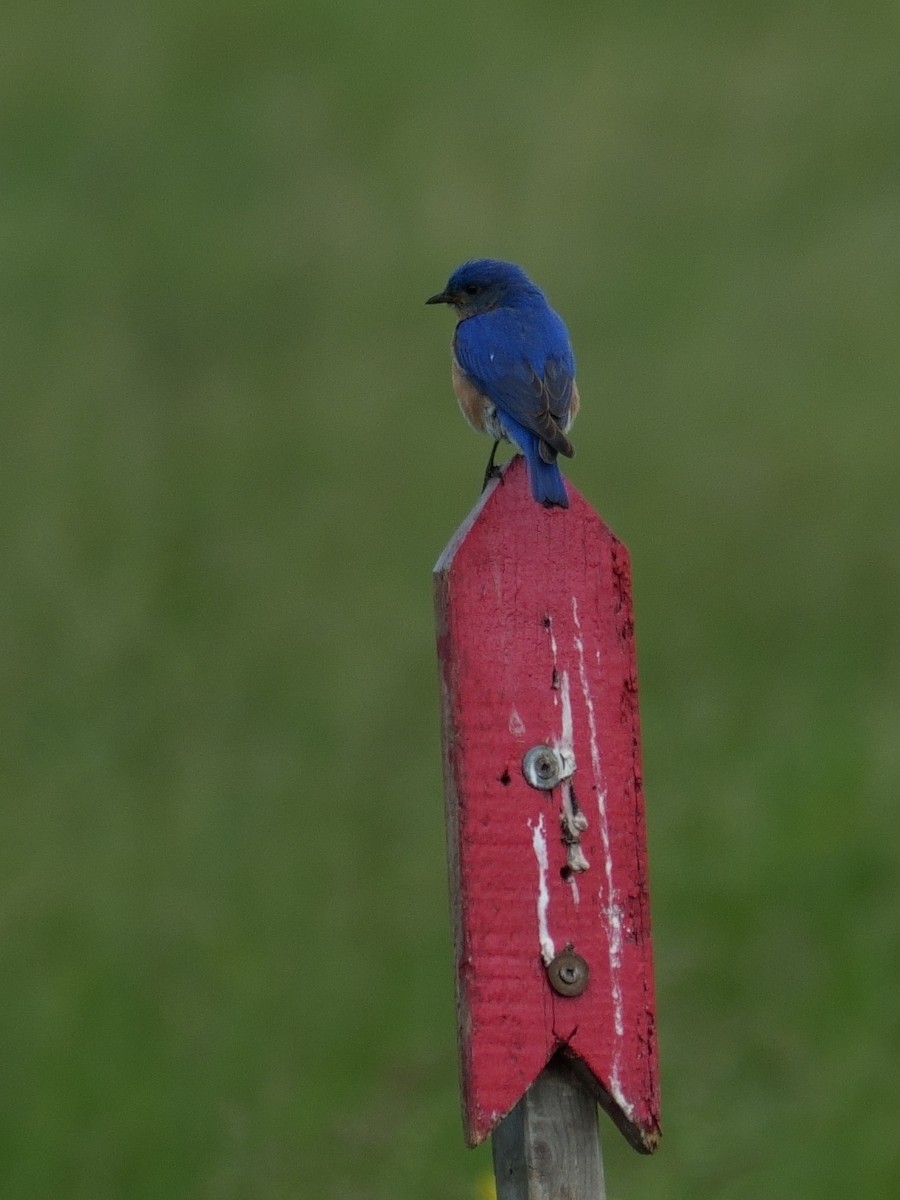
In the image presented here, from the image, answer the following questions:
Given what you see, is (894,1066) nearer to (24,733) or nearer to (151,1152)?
(151,1152)

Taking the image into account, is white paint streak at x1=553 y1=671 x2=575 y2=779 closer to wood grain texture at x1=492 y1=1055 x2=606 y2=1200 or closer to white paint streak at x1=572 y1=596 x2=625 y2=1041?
white paint streak at x1=572 y1=596 x2=625 y2=1041

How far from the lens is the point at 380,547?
Result: 10797 millimetres

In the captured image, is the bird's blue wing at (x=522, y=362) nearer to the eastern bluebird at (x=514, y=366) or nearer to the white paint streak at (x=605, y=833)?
the eastern bluebird at (x=514, y=366)

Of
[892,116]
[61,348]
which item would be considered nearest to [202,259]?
[61,348]

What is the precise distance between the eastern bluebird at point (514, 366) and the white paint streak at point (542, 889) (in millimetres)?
1336

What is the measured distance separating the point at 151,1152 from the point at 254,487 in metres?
5.18

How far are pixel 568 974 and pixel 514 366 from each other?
84.1 inches

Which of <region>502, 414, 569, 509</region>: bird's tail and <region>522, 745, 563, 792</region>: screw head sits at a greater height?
<region>502, 414, 569, 509</region>: bird's tail

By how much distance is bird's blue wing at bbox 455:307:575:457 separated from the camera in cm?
485

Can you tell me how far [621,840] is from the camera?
3.22m

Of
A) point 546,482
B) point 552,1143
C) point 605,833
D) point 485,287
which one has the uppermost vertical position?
point 485,287

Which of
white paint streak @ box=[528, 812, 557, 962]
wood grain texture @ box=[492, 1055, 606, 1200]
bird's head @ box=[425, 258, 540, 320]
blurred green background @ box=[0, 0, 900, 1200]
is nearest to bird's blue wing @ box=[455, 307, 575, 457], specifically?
bird's head @ box=[425, 258, 540, 320]

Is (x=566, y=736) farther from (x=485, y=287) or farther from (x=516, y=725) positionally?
(x=485, y=287)

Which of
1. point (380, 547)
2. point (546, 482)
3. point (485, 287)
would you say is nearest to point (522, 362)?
point (485, 287)
